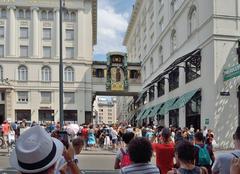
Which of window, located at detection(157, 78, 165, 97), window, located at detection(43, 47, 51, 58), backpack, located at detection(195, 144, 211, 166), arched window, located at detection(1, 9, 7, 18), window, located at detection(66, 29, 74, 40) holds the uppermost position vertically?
arched window, located at detection(1, 9, 7, 18)

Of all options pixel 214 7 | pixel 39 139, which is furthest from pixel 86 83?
pixel 39 139

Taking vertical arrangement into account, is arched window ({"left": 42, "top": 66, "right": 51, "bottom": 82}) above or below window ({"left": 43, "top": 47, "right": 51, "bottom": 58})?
below

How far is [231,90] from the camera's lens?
2825 cm

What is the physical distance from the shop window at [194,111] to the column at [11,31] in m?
Result: 35.2

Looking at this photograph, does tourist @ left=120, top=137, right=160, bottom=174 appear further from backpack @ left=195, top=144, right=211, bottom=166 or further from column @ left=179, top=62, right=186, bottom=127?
column @ left=179, top=62, right=186, bottom=127

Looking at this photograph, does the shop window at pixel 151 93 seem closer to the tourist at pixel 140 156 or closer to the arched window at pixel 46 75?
the arched window at pixel 46 75

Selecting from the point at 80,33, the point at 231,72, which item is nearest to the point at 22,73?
the point at 80,33

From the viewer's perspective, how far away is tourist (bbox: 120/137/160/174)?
4.52 metres

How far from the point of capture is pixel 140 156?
454cm

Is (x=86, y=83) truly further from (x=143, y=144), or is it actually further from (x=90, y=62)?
(x=143, y=144)

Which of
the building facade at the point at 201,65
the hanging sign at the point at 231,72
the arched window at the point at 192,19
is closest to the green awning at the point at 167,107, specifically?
the building facade at the point at 201,65

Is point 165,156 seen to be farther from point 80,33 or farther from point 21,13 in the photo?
point 21,13

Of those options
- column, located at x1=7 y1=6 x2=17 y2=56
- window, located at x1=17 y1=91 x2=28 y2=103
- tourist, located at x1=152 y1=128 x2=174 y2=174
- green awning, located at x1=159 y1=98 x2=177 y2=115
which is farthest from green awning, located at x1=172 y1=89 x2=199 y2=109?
column, located at x1=7 y1=6 x2=17 y2=56

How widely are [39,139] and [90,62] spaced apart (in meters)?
62.5
